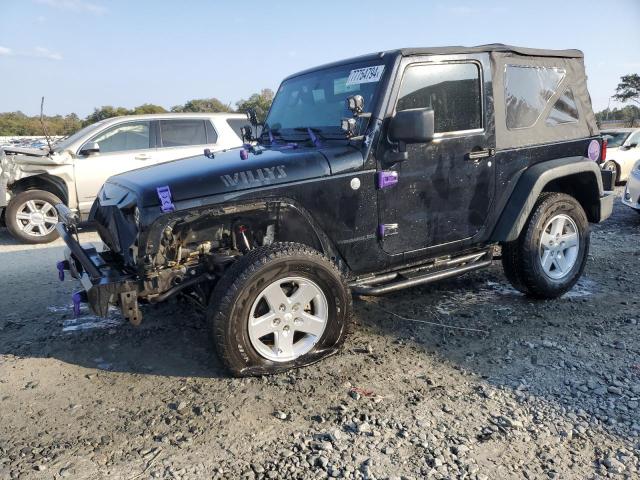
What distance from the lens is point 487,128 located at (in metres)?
3.99

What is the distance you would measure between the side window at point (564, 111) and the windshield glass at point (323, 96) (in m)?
1.77

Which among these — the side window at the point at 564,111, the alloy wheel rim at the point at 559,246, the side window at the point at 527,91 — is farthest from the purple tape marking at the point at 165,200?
the side window at the point at 564,111

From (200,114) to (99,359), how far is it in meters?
5.64

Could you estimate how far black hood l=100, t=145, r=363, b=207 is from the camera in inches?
121

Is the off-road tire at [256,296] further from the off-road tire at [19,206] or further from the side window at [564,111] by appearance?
the off-road tire at [19,206]

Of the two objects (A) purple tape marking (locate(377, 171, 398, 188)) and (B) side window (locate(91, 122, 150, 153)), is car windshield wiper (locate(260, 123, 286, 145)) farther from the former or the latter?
(B) side window (locate(91, 122, 150, 153))

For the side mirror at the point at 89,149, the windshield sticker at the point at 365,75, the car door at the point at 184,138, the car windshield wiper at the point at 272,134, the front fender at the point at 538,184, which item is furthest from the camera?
the car door at the point at 184,138

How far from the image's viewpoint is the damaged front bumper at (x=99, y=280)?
3039 mm

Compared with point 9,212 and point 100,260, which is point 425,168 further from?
point 9,212

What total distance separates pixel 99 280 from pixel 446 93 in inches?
109

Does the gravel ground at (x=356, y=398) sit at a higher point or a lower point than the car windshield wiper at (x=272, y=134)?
lower

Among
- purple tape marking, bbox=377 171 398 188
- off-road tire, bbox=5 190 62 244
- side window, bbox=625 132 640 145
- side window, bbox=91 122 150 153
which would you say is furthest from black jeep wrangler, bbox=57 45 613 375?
side window, bbox=625 132 640 145

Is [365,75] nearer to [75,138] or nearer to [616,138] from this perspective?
[75,138]

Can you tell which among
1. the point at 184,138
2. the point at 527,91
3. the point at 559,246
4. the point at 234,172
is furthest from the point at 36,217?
the point at 559,246
